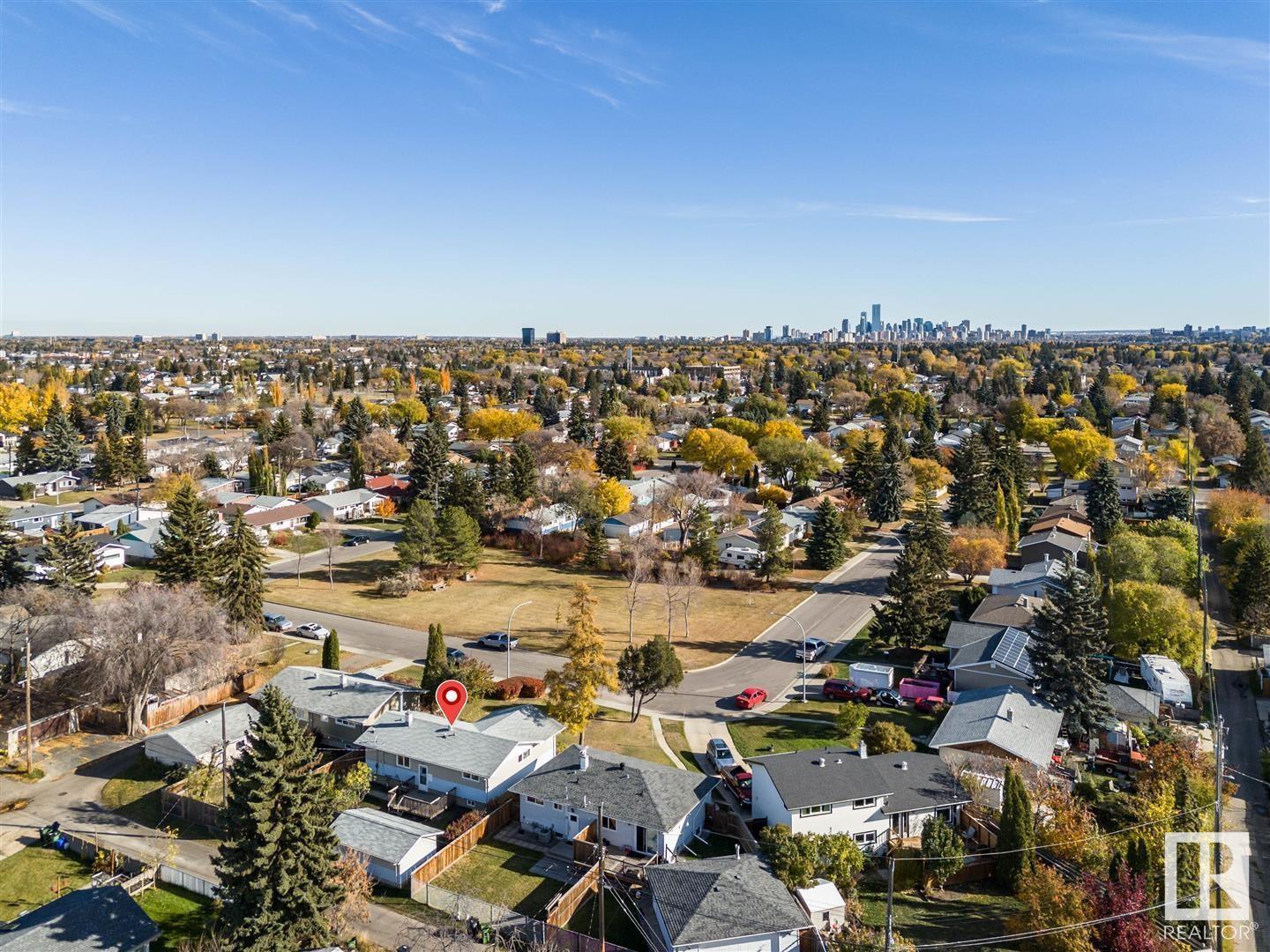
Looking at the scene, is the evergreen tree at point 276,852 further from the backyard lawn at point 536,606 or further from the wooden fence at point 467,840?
the backyard lawn at point 536,606

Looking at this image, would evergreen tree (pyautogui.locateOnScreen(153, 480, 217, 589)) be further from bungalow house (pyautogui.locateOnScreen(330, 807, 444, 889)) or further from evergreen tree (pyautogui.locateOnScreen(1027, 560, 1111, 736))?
evergreen tree (pyautogui.locateOnScreen(1027, 560, 1111, 736))

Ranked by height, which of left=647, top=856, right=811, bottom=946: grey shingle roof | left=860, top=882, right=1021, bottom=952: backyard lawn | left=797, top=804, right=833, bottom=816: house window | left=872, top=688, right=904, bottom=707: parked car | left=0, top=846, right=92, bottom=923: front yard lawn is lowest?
left=860, top=882, right=1021, bottom=952: backyard lawn

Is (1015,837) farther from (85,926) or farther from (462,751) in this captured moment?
(85,926)

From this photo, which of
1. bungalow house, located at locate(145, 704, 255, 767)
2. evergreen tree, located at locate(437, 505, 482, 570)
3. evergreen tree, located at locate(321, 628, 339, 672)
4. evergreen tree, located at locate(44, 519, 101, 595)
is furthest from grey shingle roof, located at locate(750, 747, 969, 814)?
evergreen tree, located at locate(44, 519, 101, 595)

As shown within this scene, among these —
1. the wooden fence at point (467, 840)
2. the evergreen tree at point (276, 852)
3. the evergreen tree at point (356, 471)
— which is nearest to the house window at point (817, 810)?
the wooden fence at point (467, 840)

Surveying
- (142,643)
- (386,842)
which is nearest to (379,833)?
(386,842)

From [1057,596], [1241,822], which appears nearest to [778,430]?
[1057,596]
